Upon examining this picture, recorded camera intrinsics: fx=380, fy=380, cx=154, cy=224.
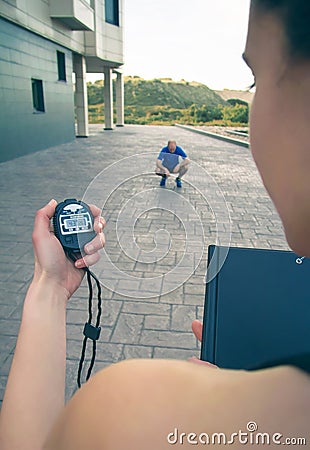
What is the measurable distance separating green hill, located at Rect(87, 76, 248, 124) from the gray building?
58.1 feet

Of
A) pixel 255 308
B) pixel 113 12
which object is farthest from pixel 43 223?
pixel 113 12

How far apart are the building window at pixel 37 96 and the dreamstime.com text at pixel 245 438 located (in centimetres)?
1331

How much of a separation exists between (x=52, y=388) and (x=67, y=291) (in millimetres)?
318

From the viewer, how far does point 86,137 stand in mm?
17688

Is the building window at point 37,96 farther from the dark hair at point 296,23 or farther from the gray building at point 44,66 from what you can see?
the dark hair at point 296,23

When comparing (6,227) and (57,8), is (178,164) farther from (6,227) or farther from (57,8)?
(57,8)

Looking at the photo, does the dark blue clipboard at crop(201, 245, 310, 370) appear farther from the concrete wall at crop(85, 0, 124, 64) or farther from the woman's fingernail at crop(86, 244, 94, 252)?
the concrete wall at crop(85, 0, 124, 64)

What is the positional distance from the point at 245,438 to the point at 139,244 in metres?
1.64

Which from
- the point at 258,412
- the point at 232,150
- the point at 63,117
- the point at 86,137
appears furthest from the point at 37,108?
the point at 258,412

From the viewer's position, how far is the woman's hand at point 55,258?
105 cm

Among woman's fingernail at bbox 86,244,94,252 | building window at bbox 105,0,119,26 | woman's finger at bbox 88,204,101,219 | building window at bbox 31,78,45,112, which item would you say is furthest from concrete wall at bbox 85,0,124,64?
woman's fingernail at bbox 86,244,94,252

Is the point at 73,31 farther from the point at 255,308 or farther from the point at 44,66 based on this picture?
the point at 255,308

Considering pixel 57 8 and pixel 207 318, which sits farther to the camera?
pixel 57 8

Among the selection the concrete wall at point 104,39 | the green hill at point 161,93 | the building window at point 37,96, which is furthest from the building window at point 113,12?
the green hill at point 161,93
